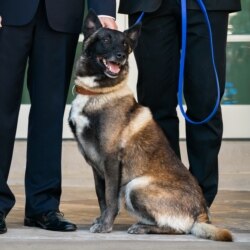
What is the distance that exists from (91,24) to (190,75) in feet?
2.79

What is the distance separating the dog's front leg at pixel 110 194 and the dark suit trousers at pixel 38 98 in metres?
0.35

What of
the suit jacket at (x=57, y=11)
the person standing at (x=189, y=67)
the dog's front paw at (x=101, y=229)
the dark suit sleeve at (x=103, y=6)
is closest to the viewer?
the suit jacket at (x=57, y=11)

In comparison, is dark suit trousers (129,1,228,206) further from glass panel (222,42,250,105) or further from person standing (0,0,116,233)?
glass panel (222,42,250,105)

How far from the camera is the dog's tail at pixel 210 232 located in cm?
556

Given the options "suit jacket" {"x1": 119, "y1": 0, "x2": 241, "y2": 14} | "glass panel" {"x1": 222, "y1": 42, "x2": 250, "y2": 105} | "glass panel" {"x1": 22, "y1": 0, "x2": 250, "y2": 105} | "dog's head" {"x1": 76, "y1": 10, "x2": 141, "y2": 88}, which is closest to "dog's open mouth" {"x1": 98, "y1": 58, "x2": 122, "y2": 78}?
"dog's head" {"x1": 76, "y1": 10, "x2": 141, "y2": 88}

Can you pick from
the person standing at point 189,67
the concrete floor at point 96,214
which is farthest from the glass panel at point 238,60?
the person standing at point 189,67

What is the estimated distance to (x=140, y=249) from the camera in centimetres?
538

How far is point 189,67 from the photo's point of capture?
633 cm

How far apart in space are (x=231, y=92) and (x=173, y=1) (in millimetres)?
2691

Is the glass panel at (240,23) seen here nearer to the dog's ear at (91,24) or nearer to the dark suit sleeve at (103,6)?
the dark suit sleeve at (103,6)

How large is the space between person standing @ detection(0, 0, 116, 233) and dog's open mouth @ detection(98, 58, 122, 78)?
29 cm

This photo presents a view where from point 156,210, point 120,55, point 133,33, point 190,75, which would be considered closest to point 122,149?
point 156,210

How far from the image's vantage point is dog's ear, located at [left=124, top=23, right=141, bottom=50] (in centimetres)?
589

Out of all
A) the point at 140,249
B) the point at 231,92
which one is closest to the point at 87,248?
the point at 140,249
